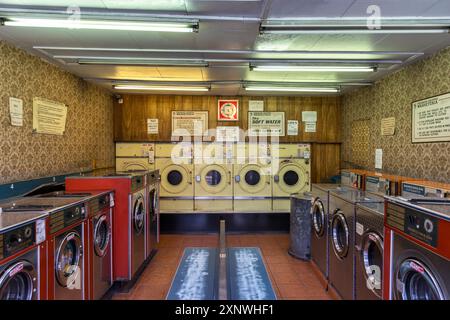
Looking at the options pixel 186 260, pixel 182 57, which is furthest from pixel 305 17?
pixel 186 260

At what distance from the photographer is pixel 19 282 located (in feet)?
5.86

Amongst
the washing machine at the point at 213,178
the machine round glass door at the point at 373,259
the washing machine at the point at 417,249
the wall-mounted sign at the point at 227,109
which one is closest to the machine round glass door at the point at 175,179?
the washing machine at the point at 213,178

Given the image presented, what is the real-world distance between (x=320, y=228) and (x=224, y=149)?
2881 millimetres

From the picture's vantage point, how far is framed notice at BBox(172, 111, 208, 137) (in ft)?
20.2

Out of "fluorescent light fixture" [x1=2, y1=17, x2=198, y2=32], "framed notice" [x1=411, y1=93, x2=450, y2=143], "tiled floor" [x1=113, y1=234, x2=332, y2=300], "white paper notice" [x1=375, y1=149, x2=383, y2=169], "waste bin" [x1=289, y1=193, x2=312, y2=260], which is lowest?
"tiled floor" [x1=113, y1=234, x2=332, y2=300]

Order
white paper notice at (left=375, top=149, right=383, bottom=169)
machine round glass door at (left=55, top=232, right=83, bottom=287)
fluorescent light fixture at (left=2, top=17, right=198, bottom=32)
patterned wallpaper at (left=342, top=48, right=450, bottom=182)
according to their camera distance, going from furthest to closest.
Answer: white paper notice at (left=375, top=149, right=383, bottom=169)
patterned wallpaper at (left=342, top=48, right=450, bottom=182)
fluorescent light fixture at (left=2, top=17, right=198, bottom=32)
machine round glass door at (left=55, top=232, right=83, bottom=287)

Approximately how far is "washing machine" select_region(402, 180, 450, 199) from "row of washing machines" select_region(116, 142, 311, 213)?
2.82 metres

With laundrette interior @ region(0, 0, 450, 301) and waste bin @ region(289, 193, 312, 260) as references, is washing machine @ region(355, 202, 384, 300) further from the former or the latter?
waste bin @ region(289, 193, 312, 260)

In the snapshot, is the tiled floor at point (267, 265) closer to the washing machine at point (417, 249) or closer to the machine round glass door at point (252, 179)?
the machine round glass door at point (252, 179)

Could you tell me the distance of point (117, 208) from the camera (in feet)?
10.9

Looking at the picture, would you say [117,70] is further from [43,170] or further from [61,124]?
[43,170]

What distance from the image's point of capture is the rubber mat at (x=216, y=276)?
126 inches

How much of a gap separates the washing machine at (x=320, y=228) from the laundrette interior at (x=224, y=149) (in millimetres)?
37

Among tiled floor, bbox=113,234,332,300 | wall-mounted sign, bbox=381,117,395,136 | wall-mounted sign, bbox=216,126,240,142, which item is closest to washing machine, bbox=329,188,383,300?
tiled floor, bbox=113,234,332,300
